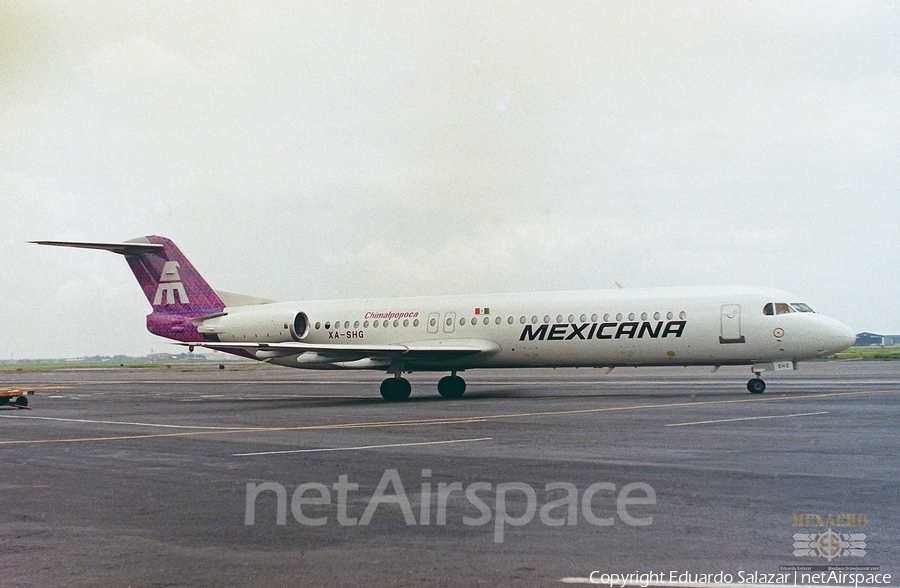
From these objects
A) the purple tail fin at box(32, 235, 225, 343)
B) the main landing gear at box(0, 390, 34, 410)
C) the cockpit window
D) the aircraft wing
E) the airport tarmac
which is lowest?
the airport tarmac

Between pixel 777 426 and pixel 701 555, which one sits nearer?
pixel 701 555

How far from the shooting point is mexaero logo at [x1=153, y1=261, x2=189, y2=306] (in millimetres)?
35375

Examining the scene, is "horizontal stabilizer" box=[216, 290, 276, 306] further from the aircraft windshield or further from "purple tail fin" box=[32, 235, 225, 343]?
the aircraft windshield

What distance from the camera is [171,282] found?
35406mm

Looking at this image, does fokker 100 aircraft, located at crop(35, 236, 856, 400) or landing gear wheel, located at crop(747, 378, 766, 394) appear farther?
fokker 100 aircraft, located at crop(35, 236, 856, 400)

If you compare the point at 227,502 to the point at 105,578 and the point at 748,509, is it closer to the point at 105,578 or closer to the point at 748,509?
the point at 105,578

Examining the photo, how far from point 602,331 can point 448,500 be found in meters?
19.0

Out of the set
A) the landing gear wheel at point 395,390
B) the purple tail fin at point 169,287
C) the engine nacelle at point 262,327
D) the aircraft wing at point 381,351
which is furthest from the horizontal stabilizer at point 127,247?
the landing gear wheel at point 395,390

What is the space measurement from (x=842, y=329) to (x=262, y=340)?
18.8 metres

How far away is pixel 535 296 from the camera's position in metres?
29.4

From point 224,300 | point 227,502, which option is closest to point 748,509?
point 227,502

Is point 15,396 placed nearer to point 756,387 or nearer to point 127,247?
point 127,247

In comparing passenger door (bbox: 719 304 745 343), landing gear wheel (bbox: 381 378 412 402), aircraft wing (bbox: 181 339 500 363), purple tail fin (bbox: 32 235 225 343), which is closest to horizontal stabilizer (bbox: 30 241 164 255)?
purple tail fin (bbox: 32 235 225 343)

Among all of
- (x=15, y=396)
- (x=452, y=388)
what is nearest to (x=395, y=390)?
(x=452, y=388)
